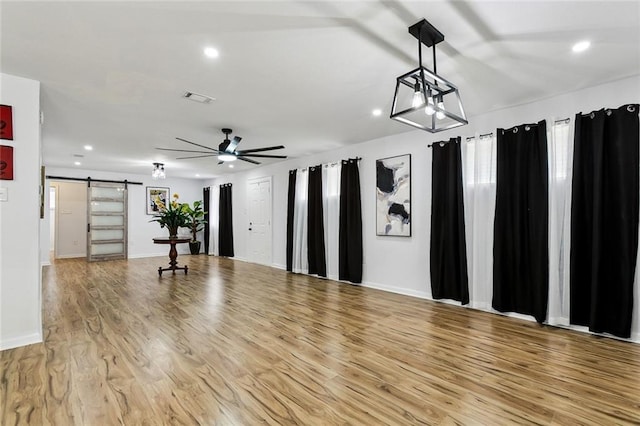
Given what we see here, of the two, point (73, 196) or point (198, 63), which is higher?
point (198, 63)

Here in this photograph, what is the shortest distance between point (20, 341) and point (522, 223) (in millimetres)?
5561

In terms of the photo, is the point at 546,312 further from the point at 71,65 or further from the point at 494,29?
the point at 71,65

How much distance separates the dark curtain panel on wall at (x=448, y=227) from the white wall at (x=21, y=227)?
4.78m

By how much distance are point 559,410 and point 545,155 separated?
2.72 m

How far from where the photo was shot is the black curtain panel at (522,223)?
3488mm

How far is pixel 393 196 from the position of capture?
5.13 m

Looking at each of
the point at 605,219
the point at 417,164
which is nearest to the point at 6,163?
the point at 417,164

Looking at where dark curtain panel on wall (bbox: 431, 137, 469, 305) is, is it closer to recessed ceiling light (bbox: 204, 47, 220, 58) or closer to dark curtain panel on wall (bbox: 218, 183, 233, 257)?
recessed ceiling light (bbox: 204, 47, 220, 58)

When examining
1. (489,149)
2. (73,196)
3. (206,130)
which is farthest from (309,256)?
(73,196)

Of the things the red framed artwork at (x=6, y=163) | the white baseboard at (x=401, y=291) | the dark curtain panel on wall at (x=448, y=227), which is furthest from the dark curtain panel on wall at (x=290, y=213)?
the red framed artwork at (x=6, y=163)

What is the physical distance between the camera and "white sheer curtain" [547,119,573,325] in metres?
3.36

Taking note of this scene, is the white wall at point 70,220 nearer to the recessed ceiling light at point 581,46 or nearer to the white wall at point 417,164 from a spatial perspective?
the white wall at point 417,164

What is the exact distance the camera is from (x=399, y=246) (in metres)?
5.04

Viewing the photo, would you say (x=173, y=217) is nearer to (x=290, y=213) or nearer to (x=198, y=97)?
(x=290, y=213)
